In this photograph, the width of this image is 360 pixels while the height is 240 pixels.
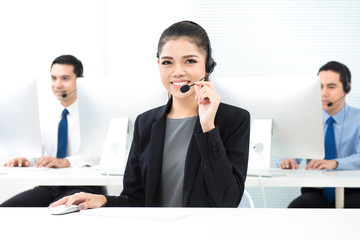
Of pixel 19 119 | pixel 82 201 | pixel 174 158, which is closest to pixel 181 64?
pixel 174 158

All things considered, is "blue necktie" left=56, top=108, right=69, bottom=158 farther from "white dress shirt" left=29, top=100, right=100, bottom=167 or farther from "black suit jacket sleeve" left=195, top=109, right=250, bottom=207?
"black suit jacket sleeve" left=195, top=109, right=250, bottom=207

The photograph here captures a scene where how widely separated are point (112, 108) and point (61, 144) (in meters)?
0.84

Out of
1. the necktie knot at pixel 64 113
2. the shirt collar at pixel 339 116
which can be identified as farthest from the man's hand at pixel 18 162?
the shirt collar at pixel 339 116

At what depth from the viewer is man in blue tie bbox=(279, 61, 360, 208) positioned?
8.70 ft

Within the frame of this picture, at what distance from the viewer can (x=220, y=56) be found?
4.38 metres

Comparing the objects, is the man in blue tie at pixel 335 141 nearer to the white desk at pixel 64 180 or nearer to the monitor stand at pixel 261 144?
the monitor stand at pixel 261 144

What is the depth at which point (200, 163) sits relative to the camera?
62.9 inches

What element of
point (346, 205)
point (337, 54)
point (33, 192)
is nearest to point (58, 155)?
point (33, 192)

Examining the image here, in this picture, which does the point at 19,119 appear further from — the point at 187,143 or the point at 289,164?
the point at 289,164

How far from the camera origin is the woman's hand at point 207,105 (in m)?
1.57
